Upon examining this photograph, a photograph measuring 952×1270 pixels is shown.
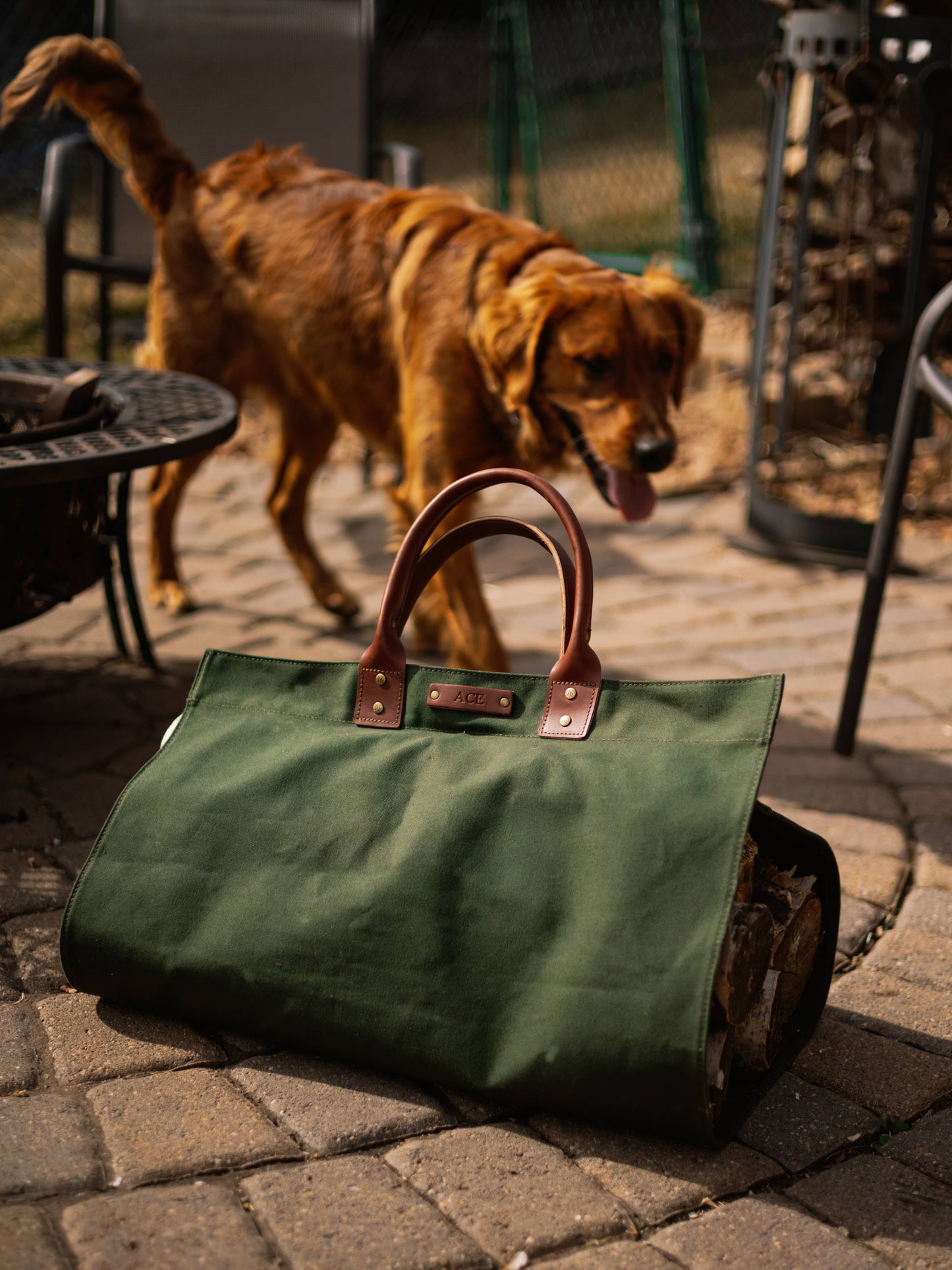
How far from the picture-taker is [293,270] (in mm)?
3623

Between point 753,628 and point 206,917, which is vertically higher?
point 206,917

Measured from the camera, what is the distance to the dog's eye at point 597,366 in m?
3.13

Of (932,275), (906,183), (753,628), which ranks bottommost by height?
(753,628)

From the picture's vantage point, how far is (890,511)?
9.44 ft

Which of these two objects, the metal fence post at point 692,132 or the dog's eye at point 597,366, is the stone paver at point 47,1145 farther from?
the metal fence post at point 692,132

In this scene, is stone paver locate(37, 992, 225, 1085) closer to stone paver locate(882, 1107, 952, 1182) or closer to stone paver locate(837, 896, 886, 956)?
stone paver locate(882, 1107, 952, 1182)

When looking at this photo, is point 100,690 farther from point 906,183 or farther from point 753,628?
point 906,183

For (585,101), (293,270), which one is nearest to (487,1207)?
(293,270)

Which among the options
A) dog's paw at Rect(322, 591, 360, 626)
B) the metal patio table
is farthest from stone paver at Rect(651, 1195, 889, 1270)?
dog's paw at Rect(322, 591, 360, 626)

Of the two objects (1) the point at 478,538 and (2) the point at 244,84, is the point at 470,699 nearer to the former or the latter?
(1) the point at 478,538

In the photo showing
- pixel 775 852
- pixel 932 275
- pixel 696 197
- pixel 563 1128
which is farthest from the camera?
pixel 696 197

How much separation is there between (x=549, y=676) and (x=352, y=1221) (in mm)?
761

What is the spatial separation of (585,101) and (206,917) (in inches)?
399

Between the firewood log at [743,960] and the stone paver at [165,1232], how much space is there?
66 centimetres
